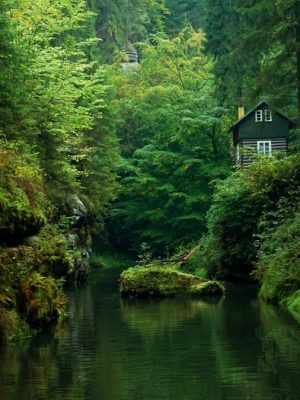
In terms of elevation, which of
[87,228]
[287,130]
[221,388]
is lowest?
[221,388]

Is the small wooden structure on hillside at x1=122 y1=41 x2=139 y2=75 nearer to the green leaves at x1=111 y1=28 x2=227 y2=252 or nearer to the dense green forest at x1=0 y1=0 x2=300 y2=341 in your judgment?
the dense green forest at x1=0 y1=0 x2=300 y2=341

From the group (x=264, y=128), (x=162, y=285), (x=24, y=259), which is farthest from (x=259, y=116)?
(x=24, y=259)

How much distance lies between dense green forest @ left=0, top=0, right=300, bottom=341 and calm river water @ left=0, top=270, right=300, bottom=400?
1.58 metres

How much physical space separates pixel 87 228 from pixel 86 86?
861cm

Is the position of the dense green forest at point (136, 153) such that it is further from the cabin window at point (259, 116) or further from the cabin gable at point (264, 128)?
the cabin window at point (259, 116)

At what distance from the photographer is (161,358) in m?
15.8

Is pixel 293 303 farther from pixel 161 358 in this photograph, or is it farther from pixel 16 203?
pixel 161 358

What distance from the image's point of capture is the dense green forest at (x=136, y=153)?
2302 cm

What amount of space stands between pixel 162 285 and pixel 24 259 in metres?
11.4

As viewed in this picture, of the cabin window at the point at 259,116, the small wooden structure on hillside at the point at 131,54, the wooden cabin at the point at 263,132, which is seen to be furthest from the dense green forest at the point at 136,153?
the cabin window at the point at 259,116

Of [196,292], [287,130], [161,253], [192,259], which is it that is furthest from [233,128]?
[196,292]

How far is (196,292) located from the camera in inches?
1239

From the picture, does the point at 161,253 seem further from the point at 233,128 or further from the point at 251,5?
the point at 251,5

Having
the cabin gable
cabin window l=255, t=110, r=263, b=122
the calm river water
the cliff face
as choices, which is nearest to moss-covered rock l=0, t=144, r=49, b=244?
the cliff face
